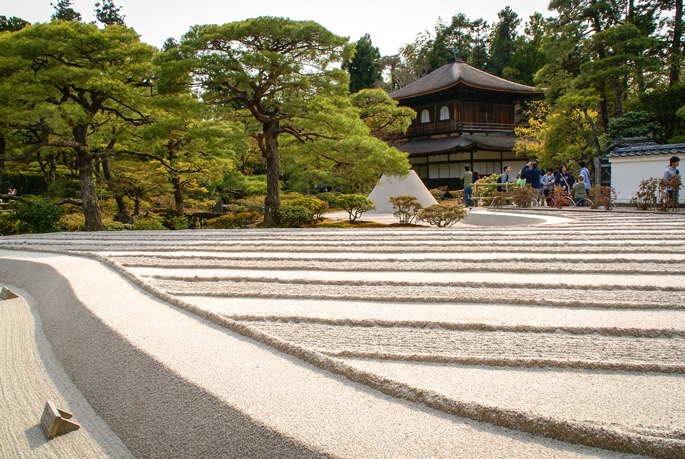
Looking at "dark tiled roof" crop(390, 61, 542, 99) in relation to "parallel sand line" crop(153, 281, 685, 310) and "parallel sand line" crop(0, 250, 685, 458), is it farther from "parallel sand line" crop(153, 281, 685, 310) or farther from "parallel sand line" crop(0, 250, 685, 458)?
"parallel sand line" crop(0, 250, 685, 458)

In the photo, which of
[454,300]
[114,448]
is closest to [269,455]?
[114,448]

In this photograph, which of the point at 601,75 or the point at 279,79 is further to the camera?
the point at 601,75

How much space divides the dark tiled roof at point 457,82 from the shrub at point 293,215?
51.5 feet

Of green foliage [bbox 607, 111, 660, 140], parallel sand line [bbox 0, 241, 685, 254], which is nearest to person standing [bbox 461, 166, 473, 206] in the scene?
green foliage [bbox 607, 111, 660, 140]

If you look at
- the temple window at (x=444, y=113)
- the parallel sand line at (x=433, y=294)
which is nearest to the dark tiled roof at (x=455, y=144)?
the temple window at (x=444, y=113)

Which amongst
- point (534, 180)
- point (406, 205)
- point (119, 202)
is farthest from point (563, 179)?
point (119, 202)

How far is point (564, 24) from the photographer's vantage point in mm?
18156

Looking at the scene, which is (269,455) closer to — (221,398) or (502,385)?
(221,398)

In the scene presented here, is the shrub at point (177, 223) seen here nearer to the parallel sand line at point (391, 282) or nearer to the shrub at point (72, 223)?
the shrub at point (72, 223)

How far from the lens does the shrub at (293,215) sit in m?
10.3

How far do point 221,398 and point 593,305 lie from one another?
7.45ft

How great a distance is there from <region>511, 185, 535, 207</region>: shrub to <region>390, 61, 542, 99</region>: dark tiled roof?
513 inches

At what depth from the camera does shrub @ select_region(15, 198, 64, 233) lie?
999 centimetres

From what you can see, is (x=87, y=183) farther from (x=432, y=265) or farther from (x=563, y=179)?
(x=563, y=179)
